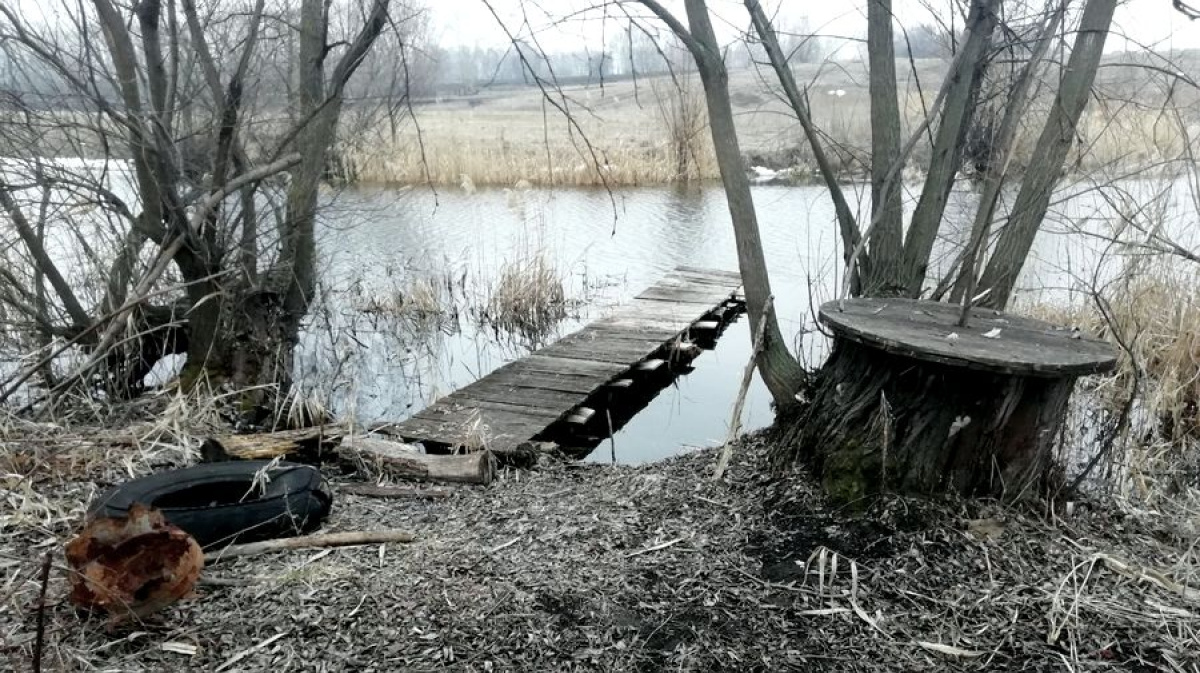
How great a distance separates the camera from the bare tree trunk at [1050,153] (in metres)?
4.21

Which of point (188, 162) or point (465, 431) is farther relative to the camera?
point (188, 162)

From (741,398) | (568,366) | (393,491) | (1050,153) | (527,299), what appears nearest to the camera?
(741,398)

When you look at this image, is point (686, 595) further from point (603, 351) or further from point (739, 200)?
point (603, 351)

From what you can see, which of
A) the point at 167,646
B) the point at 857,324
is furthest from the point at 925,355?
the point at 167,646

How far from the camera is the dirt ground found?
282 cm

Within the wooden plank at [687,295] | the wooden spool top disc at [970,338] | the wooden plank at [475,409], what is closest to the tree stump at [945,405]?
the wooden spool top disc at [970,338]

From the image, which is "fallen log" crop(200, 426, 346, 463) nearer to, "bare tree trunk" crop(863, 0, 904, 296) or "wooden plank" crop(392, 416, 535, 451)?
"wooden plank" crop(392, 416, 535, 451)

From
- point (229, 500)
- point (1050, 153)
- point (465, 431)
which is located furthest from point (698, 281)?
point (229, 500)

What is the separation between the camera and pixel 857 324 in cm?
362

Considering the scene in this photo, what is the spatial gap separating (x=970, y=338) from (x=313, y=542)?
2673 mm

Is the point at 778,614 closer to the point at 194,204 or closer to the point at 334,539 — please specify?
the point at 334,539

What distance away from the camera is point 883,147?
15.0 ft

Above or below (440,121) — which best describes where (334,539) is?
below

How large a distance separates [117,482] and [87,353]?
8.65 feet
